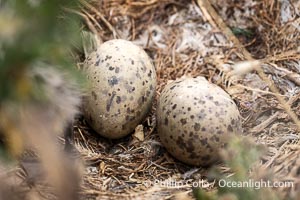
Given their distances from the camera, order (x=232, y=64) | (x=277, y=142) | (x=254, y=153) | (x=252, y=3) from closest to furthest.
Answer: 1. (x=254, y=153)
2. (x=277, y=142)
3. (x=232, y=64)
4. (x=252, y=3)

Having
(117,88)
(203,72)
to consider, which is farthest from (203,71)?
(117,88)

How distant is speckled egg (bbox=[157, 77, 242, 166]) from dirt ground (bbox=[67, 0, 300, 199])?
0.27 feet

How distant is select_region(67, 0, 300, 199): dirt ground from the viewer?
1949 mm

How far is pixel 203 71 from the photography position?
2.46 m

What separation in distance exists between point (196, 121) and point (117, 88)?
273 millimetres

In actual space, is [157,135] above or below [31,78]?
below

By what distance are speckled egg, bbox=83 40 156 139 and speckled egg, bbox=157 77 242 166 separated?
81 mm

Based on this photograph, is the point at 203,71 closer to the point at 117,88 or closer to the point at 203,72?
the point at 203,72

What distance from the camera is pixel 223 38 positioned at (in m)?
2.59

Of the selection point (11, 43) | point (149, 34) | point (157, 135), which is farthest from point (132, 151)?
point (11, 43)

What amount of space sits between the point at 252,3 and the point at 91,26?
2.15ft

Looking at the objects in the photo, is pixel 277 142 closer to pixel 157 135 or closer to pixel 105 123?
pixel 157 135

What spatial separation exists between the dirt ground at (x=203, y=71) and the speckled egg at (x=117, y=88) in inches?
3.9

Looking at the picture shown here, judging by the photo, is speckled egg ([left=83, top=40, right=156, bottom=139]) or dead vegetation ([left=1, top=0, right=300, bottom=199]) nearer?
dead vegetation ([left=1, top=0, right=300, bottom=199])
